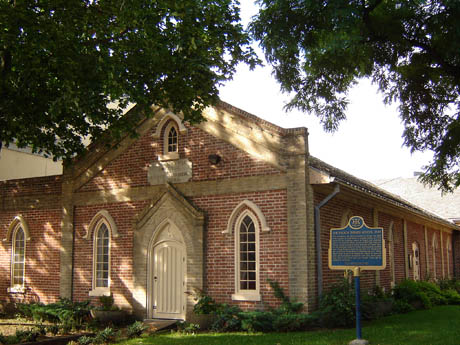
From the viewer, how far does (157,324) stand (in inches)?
594

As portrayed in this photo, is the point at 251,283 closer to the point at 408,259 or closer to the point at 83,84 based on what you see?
the point at 83,84

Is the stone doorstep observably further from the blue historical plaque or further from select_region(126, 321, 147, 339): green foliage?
the blue historical plaque

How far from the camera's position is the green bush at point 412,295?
64.3 feet

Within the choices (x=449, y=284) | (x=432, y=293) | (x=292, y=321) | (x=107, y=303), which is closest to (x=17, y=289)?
(x=107, y=303)

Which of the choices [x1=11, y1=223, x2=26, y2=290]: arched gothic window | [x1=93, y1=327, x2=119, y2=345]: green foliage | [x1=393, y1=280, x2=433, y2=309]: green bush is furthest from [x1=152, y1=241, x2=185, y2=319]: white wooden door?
[x1=393, y1=280, x2=433, y2=309]: green bush

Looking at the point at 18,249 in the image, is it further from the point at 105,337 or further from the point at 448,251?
the point at 448,251

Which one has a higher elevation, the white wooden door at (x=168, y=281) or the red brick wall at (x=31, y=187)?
the red brick wall at (x=31, y=187)

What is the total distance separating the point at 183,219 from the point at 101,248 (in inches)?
136

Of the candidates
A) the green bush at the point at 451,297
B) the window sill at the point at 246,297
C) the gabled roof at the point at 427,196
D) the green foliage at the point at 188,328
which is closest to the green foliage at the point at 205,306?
the green foliage at the point at 188,328

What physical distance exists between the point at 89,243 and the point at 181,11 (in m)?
8.43

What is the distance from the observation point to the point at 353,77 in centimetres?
1916

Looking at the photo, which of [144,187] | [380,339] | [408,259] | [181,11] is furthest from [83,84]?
[408,259]

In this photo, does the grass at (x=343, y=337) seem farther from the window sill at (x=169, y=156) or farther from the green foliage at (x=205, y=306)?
the window sill at (x=169, y=156)

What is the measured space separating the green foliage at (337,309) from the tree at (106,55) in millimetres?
5895
